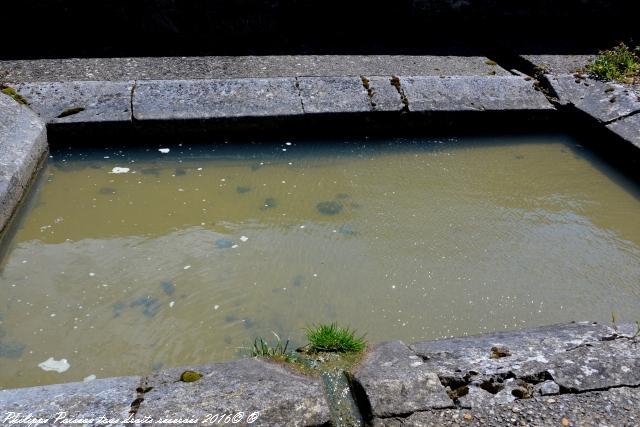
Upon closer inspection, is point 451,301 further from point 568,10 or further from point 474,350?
point 568,10

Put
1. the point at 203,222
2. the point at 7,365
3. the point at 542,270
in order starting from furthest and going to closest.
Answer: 1. the point at 203,222
2. the point at 542,270
3. the point at 7,365

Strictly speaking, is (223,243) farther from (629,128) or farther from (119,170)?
(629,128)

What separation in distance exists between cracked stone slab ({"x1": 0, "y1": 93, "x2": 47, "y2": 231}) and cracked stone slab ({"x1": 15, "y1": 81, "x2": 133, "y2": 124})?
0.12m

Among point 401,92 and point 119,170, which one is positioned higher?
point 401,92

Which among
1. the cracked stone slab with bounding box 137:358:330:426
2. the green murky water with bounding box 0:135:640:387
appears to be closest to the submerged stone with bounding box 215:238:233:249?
the green murky water with bounding box 0:135:640:387

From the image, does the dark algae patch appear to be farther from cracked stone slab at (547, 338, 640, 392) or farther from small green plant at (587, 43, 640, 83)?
small green plant at (587, 43, 640, 83)

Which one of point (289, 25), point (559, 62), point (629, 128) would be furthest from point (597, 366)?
point (289, 25)

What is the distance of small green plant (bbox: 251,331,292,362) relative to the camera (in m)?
2.38

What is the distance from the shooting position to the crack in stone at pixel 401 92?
4320 mm

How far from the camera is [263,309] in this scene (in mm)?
2912

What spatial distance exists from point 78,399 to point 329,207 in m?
1.92

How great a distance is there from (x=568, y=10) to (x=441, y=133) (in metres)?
2.22

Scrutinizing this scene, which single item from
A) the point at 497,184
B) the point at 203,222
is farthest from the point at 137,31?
the point at 497,184

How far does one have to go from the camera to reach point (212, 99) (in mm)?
4164
